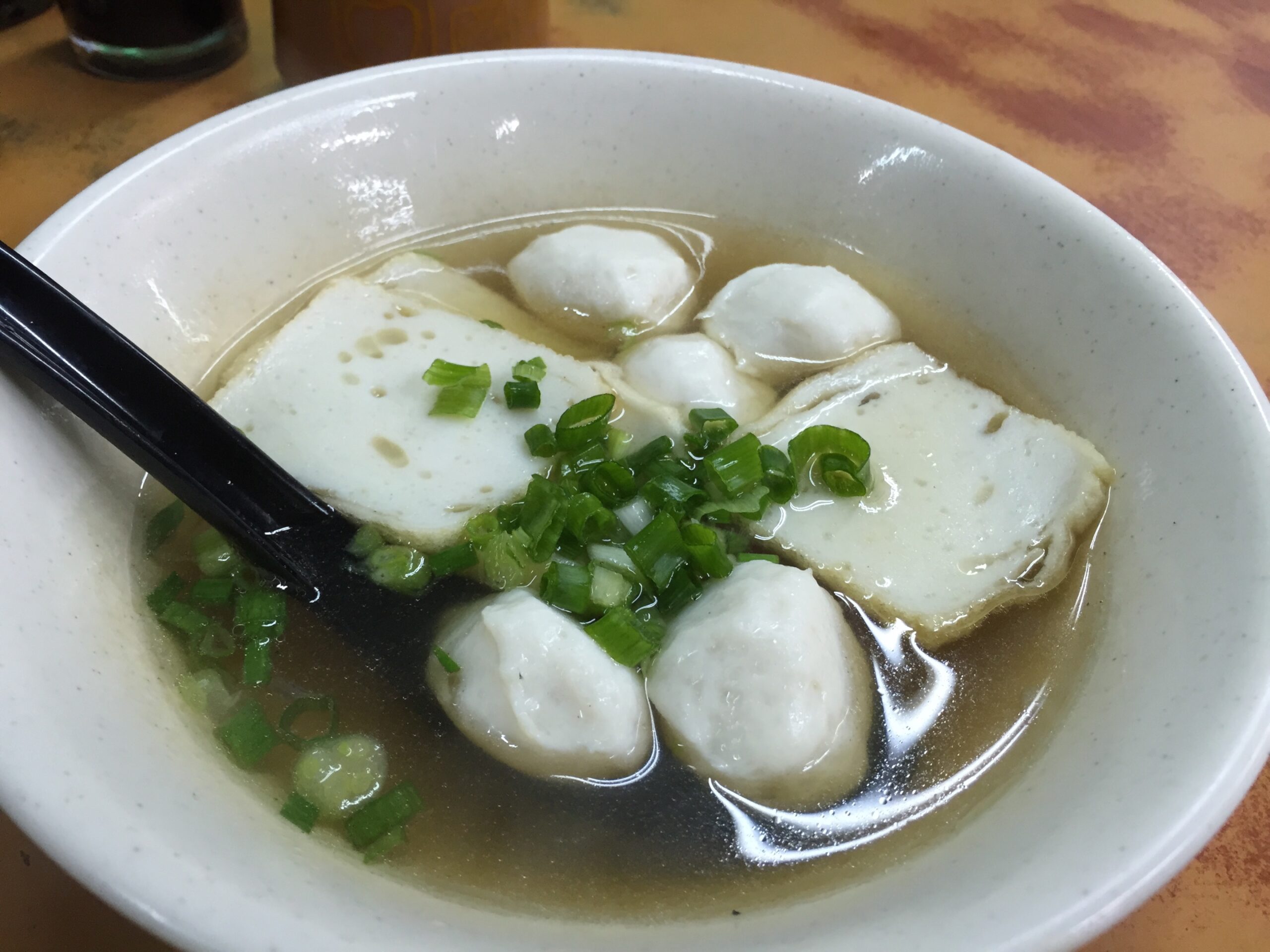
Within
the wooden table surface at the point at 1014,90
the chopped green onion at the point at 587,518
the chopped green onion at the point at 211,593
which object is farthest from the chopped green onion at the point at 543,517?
the wooden table surface at the point at 1014,90

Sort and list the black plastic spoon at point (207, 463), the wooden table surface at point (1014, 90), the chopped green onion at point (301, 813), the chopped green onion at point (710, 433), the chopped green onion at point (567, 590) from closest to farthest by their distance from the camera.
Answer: the chopped green onion at point (301, 813), the black plastic spoon at point (207, 463), the chopped green onion at point (567, 590), the chopped green onion at point (710, 433), the wooden table surface at point (1014, 90)

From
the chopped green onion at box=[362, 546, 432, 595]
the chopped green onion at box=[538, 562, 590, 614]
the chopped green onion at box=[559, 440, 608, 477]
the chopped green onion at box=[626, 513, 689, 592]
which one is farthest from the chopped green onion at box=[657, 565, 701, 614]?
the chopped green onion at box=[362, 546, 432, 595]

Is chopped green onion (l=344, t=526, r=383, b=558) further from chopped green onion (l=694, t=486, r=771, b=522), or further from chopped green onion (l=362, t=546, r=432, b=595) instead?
chopped green onion (l=694, t=486, r=771, b=522)

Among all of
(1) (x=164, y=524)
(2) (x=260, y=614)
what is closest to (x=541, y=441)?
(2) (x=260, y=614)

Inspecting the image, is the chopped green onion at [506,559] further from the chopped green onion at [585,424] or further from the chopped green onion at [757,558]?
the chopped green onion at [757,558]

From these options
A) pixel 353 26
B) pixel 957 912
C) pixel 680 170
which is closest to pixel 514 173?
pixel 680 170

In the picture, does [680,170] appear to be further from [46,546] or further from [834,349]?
[46,546]
